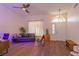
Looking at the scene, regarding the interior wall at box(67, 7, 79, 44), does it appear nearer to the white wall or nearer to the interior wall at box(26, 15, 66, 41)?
the interior wall at box(26, 15, 66, 41)

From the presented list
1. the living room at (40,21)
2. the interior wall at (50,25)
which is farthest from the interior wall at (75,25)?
the interior wall at (50,25)

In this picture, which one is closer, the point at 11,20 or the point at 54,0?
the point at 54,0

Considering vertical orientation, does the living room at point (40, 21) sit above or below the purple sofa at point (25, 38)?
above

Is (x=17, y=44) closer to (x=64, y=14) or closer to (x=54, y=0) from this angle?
(x=64, y=14)

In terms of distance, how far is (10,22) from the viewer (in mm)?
6379

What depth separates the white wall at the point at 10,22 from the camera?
621cm

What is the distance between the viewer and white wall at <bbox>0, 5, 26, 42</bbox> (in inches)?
244

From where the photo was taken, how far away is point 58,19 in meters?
7.36

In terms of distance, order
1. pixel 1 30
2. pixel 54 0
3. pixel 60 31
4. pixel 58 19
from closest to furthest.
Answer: pixel 54 0, pixel 1 30, pixel 58 19, pixel 60 31

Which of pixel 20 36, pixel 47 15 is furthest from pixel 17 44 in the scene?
pixel 47 15

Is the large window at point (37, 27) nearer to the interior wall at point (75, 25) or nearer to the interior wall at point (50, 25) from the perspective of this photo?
the interior wall at point (50, 25)

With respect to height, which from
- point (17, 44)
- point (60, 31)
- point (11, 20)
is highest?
point (11, 20)

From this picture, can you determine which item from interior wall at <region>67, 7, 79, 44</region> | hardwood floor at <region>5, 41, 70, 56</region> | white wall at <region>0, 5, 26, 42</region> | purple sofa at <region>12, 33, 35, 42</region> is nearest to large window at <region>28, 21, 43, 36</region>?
purple sofa at <region>12, 33, 35, 42</region>

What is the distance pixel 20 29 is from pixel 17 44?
929mm
